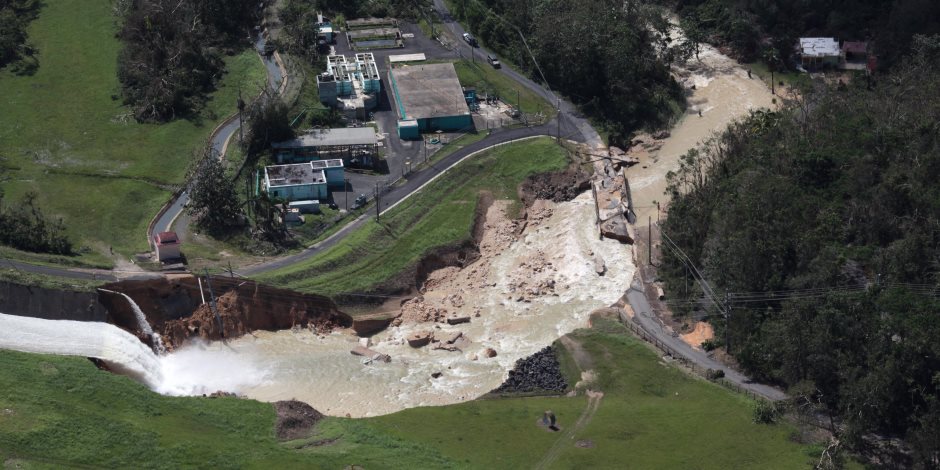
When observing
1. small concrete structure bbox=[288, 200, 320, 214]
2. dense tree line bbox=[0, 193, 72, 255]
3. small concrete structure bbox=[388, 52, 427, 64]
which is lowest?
small concrete structure bbox=[288, 200, 320, 214]

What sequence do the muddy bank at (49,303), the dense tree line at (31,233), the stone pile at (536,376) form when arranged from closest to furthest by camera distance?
the muddy bank at (49,303) → the stone pile at (536,376) → the dense tree line at (31,233)

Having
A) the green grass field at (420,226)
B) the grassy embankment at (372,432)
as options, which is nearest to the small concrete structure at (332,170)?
the green grass field at (420,226)

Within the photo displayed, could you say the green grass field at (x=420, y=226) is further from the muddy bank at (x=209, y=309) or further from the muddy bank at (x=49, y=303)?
the muddy bank at (x=49, y=303)

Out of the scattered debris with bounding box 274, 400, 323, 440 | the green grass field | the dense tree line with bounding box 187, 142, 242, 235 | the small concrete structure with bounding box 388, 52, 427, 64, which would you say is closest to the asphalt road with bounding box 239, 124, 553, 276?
the green grass field

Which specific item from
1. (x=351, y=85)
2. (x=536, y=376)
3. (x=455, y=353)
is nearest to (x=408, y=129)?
(x=351, y=85)

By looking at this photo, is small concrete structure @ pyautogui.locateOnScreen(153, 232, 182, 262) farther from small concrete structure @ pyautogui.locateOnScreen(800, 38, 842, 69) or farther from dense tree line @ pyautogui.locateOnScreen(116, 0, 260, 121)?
small concrete structure @ pyautogui.locateOnScreen(800, 38, 842, 69)

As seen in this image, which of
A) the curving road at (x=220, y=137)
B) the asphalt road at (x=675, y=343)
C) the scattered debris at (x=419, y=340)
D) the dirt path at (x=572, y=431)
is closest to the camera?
the dirt path at (x=572, y=431)

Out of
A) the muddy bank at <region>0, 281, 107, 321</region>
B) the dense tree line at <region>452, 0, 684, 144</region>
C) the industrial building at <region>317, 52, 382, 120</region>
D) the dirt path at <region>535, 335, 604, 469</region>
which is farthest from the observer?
the dense tree line at <region>452, 0, 684, 144</region>
